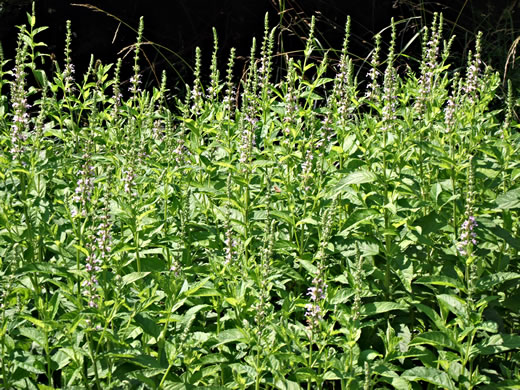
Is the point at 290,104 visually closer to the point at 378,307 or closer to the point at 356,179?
the point at 356,179

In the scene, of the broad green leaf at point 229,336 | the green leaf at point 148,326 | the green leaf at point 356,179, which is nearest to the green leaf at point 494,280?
the green leaf at point 356,179

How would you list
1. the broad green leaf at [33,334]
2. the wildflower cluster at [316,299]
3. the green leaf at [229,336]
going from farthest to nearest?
the broad green leaf at [33,334] < the green leaf at [229,336] < the wildflower cluster at [316,299]

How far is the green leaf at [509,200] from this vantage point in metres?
3.34

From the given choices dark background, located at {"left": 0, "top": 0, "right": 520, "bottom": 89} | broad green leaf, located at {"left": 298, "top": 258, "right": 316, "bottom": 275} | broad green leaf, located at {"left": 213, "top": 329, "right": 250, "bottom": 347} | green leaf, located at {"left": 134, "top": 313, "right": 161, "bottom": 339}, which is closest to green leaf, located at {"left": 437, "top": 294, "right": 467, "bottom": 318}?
broad green leaf, located at {"left": 298, "top": 258, "right": 316, "bottom": 275}

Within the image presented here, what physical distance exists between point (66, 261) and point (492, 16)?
6506 mm

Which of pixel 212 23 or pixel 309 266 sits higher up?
pixel 309 266

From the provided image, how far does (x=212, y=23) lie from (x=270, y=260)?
6.15 m

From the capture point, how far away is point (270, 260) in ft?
9.41

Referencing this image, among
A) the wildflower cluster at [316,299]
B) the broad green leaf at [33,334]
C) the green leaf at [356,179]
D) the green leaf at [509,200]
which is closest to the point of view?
the wildflower cluster at [316,299]

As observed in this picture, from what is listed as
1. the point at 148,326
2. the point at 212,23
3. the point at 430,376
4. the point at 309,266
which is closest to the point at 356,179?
the point at 309,266

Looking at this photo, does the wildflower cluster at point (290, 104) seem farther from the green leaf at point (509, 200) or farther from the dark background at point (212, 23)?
the dark background at point (212, 23)

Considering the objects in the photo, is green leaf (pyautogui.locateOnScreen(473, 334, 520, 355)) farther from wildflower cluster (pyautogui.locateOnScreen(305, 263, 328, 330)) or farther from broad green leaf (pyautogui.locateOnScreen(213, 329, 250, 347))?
broad green leaf (pyautogui.locateOnScreen(213, 329, 250, 347))

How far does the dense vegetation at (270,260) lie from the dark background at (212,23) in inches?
166

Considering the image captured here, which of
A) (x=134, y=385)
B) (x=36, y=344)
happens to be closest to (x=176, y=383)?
(x=134, y=385)
